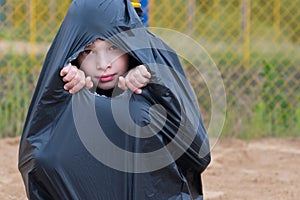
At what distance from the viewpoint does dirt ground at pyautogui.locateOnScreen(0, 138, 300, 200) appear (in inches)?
143

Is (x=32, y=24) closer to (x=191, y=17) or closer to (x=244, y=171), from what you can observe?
(x=191, y=17)

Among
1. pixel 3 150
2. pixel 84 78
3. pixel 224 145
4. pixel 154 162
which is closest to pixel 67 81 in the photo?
pixel 84 78

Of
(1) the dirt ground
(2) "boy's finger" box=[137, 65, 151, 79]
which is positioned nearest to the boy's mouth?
(2) "boy's finger" box=[137, 65, 151, 79]

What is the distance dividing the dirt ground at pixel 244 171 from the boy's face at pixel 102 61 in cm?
121

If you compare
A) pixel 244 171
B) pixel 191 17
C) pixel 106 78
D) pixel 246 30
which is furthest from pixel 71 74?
pixel 191 17

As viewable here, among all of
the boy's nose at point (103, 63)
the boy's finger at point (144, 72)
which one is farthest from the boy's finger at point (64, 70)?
the boy's finger at point (144, 72)

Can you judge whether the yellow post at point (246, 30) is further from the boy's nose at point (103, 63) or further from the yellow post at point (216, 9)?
the boy's nose at point (103, 63)

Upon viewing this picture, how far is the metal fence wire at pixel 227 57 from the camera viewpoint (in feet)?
17.6

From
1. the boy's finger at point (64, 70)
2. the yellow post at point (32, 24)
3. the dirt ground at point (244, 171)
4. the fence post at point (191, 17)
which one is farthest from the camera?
the fence post at point (191, 17)

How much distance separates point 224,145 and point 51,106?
298 cm

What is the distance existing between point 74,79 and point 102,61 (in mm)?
114

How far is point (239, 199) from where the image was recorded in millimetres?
3525

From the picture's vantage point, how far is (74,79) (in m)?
2.27

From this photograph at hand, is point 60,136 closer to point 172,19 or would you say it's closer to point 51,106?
point 51,106
